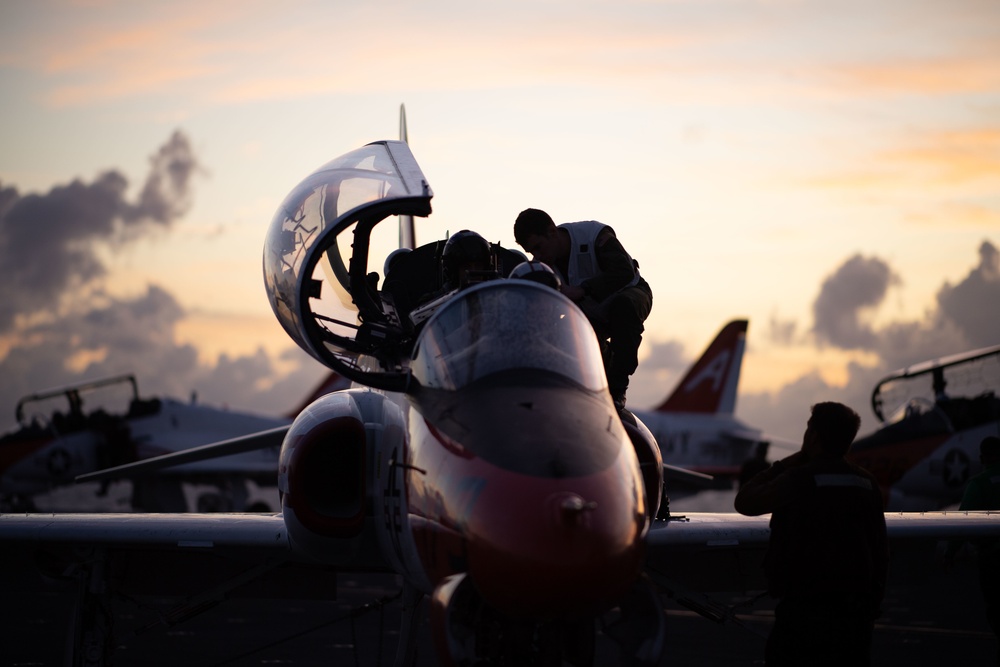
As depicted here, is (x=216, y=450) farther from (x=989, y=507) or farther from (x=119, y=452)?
(x=119, y=452)

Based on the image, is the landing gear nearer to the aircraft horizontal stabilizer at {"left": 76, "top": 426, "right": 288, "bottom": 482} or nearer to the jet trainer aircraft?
the jet trainer aircraft

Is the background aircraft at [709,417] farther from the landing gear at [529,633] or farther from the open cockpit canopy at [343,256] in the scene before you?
the landing gear at [529,633]

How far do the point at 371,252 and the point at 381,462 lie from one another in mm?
2137

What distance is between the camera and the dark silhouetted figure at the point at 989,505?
9227 millimetres

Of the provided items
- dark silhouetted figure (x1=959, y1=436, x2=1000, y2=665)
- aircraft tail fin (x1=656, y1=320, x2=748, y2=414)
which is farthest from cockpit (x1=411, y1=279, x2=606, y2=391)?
aircraft tail fin (x1=656, y1=320, x2=748, y2=414)

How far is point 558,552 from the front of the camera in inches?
167

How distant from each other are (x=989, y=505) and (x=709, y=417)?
120ft

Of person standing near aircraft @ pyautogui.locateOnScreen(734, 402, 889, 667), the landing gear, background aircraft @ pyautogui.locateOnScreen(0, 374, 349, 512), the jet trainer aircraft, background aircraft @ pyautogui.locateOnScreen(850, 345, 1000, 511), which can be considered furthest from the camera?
background aircraft @ pyautogui.locateOnScreen(0, 374, 349, 512)

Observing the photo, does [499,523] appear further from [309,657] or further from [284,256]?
[309,657]

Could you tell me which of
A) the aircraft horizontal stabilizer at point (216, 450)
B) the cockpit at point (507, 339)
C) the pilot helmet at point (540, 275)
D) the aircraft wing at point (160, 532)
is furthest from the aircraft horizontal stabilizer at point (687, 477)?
the cockpit at point (507, 339)

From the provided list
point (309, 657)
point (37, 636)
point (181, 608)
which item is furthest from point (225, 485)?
point (181, 608)

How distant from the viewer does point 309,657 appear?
11719 millimetres

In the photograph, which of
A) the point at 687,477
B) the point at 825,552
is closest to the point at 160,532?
the point at 825,552

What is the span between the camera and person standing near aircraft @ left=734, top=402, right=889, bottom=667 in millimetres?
5551
